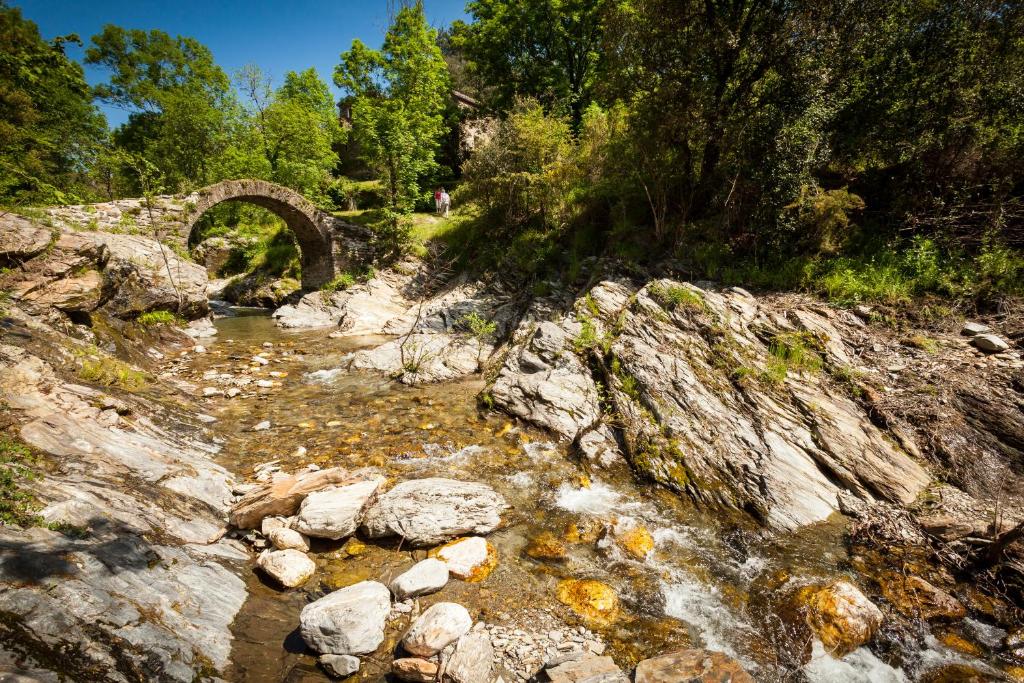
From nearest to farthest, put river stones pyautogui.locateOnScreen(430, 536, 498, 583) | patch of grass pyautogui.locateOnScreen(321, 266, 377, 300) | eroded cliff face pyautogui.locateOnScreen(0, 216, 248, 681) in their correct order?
eroded cliff face pyautogui.locateOnScreen(0, 216, 248, 681), river stones pyautogui.locateOnScreen(430, 536, 498, 583), patch of grass pyautogui.locateOnScreen(321, 266, 377, 300)

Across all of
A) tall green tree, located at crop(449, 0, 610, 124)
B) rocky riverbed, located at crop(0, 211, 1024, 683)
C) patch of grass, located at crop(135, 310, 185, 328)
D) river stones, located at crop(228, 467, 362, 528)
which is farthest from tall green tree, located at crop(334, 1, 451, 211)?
river stones, located at crop(228, 467, 362, 528)

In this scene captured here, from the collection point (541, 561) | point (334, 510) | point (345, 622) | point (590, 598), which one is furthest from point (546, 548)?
point (334, 510)

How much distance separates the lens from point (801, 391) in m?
7.45

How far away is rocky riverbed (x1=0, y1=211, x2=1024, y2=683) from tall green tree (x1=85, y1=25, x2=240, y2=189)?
27.3 meters

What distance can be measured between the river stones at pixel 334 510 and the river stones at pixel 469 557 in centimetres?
116

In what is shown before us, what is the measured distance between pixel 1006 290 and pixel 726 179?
6929mm

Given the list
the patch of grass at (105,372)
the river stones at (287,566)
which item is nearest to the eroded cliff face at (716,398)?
the river stones at (287,566)

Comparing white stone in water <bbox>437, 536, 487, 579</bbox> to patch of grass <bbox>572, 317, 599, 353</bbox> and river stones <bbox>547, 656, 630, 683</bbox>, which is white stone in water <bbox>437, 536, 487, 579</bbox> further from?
patch of grass <bbox>572, 317, 599, 353</bbox>

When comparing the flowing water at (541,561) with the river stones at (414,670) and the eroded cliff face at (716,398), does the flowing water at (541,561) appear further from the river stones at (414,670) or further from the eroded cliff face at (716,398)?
the eroded cliff face at (716,398)

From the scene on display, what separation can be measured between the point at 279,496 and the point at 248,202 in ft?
67.9

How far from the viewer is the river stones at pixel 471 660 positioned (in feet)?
11.5

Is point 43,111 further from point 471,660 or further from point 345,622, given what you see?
point 471,660

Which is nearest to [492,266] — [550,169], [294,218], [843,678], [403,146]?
[550,169]

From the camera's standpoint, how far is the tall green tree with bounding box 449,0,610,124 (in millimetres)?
26781
